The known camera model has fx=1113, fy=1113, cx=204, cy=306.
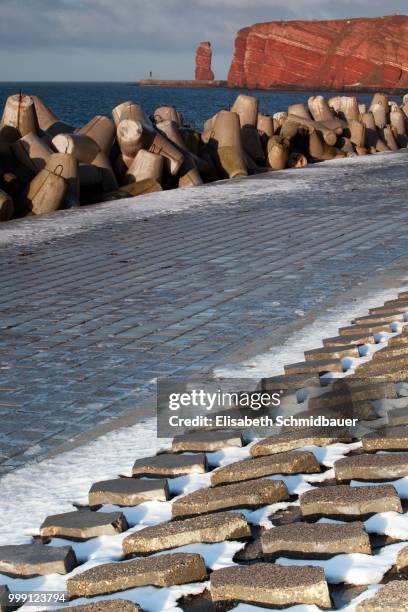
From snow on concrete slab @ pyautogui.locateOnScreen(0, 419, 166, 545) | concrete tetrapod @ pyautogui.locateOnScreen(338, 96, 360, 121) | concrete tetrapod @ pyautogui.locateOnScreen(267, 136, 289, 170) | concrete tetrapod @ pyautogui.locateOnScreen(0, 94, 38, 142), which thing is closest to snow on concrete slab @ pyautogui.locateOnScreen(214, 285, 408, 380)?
snow on concrete slab @ pyautogui.locateOnScreen(0, 419, 166, 545)

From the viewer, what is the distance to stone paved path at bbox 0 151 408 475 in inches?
233

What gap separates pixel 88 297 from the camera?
27.5 ft

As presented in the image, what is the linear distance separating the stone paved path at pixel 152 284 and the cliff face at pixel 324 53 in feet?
509

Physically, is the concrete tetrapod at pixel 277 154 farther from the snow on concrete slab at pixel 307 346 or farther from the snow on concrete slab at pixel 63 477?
the snow on concrete slab at pixel 63 477

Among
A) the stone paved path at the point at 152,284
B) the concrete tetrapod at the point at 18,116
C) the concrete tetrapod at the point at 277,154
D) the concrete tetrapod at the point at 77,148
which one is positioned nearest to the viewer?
the stone paved path at the point at 152,284

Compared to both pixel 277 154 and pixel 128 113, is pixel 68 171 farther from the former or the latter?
pixel 277 154

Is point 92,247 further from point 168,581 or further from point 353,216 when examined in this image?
point 168,581

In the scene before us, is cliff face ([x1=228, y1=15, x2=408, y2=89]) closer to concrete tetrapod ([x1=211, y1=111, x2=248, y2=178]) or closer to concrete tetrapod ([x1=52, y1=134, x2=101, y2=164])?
concrete tetrapod ([x1=211, y1=111, x2=248, y2=178])

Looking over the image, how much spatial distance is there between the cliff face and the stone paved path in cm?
15514

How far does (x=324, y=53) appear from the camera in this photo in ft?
574

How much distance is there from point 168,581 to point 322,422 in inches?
63.2

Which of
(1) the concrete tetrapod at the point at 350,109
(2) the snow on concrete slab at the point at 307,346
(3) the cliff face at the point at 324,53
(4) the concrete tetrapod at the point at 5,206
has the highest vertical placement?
(3) the cliff face at the point at 324,53

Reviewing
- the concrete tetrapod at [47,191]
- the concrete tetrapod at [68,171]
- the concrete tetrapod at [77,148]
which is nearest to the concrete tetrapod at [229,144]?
the concrete tetrapod at [77,148]

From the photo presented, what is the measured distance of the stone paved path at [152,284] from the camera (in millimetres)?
5906
